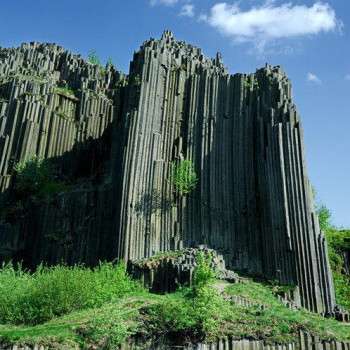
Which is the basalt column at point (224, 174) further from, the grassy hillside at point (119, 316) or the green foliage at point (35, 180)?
the green foliage at point (35, 180)

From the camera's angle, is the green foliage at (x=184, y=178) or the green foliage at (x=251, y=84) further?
the green foliage at (x=251, y=84)

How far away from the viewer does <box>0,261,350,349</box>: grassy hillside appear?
18781mm

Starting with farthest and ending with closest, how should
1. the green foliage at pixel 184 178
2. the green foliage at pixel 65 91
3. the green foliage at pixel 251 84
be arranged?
the green foliage at pixel 65 91 → the green foliage at pixel 251 84 → the green foliage at pixel 184 178

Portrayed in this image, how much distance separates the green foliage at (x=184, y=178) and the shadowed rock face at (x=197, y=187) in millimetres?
428

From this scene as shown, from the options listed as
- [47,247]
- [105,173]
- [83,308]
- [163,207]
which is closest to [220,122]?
[163,207]

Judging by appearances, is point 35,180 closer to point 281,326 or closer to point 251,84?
point 251,84

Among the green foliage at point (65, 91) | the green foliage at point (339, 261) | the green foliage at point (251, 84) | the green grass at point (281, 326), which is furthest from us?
the green foliage at point (65, 91)

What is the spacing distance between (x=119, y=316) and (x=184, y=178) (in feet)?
57.6

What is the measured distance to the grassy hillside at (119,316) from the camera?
1878cm

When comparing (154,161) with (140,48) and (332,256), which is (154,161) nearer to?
(140,48)

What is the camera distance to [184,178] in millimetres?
36500

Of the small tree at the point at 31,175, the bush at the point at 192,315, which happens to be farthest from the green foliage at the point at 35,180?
the bush at the point at 192,315

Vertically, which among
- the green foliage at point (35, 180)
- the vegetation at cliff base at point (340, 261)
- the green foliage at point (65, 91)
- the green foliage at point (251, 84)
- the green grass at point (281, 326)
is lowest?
the green grass at point (281, 326)

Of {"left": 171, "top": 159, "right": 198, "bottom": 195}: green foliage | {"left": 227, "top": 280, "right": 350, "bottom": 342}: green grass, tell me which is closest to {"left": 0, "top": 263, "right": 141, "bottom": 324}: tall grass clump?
{"left": 227, "top": 280, "right": 350, "bottom": 342}: green grass
